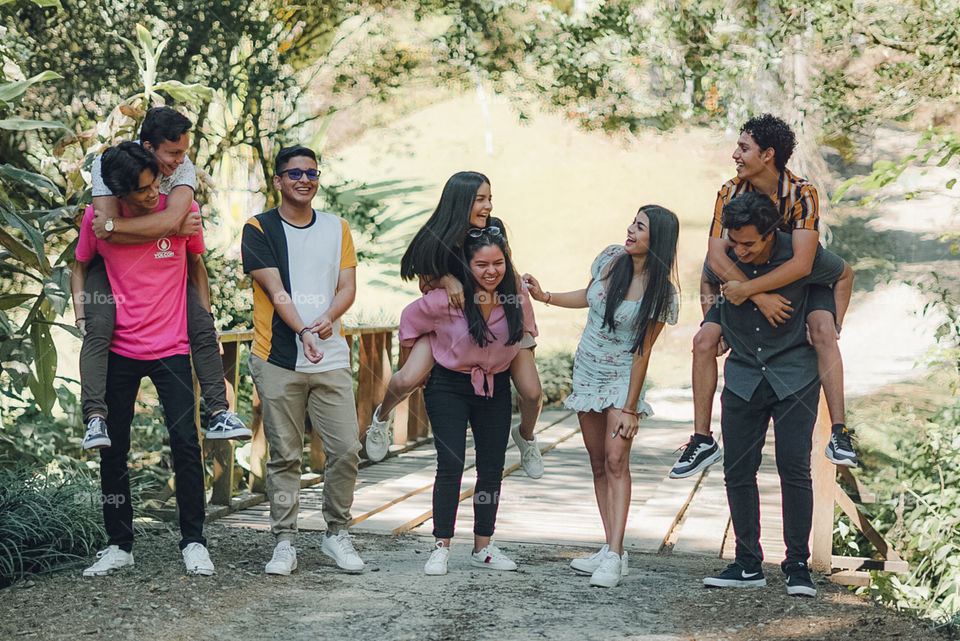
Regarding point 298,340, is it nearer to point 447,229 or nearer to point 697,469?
point 447,229

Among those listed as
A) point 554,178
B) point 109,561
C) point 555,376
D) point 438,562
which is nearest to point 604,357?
point 438,562

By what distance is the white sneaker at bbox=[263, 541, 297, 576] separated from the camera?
392 cm

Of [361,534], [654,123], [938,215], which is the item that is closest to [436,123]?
[938,215]

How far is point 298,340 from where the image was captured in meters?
3.90

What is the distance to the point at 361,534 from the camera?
4840 mm

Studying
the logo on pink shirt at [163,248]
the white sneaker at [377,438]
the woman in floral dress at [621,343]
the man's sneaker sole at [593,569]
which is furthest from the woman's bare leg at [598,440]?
the logo on pink shirt at [163,248]

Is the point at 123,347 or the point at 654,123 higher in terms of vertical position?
the point at 654,123

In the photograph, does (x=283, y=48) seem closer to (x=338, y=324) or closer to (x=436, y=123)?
(x=338, y=324)

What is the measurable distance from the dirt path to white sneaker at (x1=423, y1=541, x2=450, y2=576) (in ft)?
0.14

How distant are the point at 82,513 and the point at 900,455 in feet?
19.7

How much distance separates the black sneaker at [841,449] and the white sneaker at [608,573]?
0.90 m

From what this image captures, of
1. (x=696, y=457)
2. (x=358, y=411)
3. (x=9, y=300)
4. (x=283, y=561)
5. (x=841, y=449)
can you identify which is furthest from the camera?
(x=358, y=411)

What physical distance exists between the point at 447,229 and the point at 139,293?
1155 millimetres

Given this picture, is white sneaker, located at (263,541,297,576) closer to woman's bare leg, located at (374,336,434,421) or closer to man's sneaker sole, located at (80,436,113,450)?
Answer: woman's bare leg, located at (374,336,434,421)
